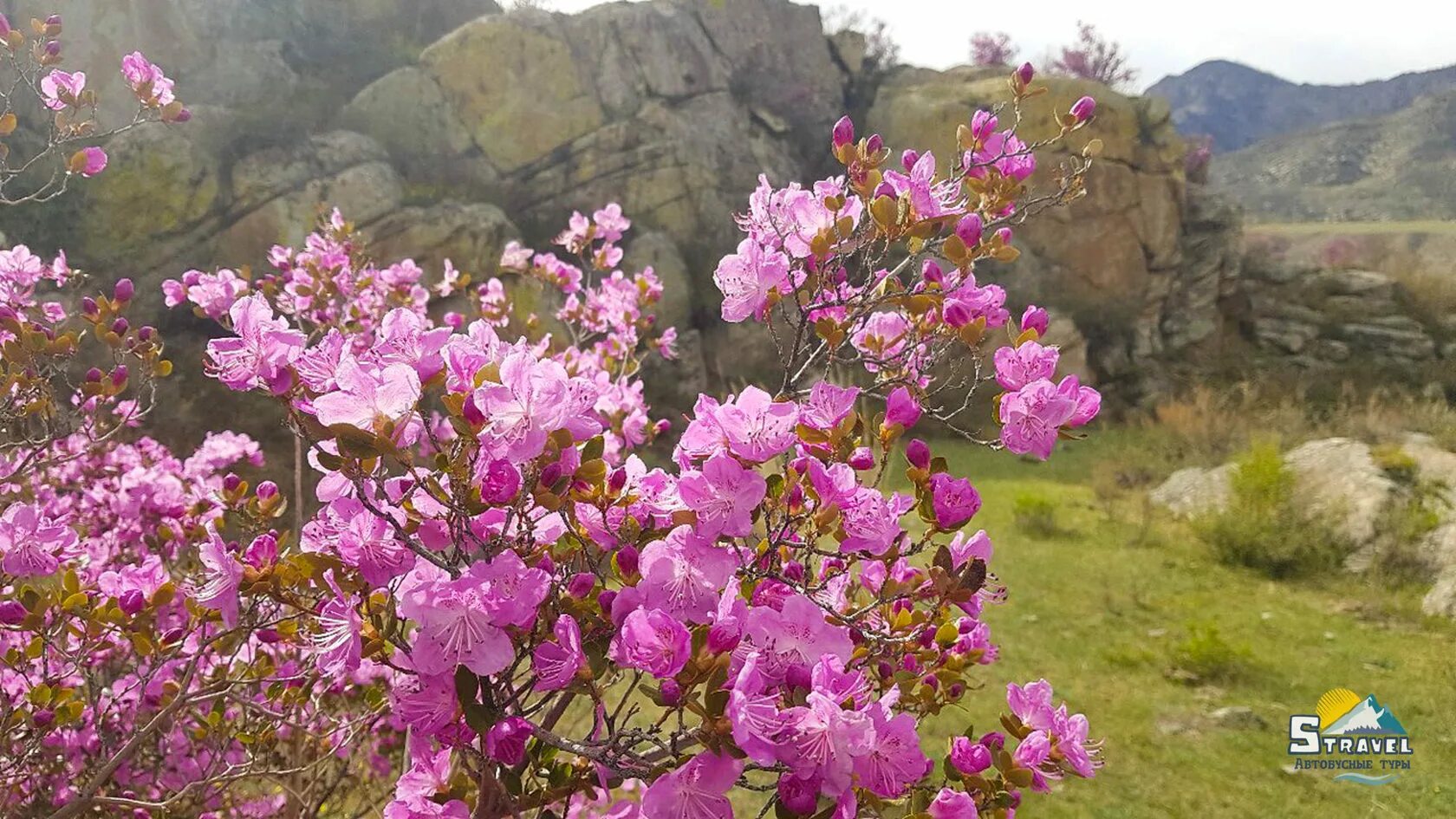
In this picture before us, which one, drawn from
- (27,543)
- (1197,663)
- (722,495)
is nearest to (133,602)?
(27,543)

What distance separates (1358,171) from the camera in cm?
2542

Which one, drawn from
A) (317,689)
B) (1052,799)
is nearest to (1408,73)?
(1052,799)

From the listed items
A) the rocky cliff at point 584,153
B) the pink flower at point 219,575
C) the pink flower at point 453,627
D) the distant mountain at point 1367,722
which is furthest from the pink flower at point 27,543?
the rocky cliff at point 584,153

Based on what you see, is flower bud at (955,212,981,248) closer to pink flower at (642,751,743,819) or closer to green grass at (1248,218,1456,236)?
pink flower at (642,751,743,819)

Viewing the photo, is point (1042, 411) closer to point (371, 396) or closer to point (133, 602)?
point (371, 396)

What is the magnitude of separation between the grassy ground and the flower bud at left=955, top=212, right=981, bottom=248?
2.50m

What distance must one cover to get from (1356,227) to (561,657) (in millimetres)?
24679

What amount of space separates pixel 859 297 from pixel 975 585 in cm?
55

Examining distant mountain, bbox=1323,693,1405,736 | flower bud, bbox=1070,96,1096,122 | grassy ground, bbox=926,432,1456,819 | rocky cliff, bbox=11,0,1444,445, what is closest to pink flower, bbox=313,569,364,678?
flower bud, bbox=1070,96,1096,122

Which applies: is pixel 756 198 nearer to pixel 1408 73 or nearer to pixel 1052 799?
pixel 1052 799

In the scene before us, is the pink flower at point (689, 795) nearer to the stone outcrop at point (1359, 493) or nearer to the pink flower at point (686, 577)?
the pink flower at point (686, 577)

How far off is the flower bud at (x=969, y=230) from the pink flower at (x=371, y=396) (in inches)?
34.3

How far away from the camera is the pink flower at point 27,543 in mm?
1403

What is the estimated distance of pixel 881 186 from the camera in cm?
129
